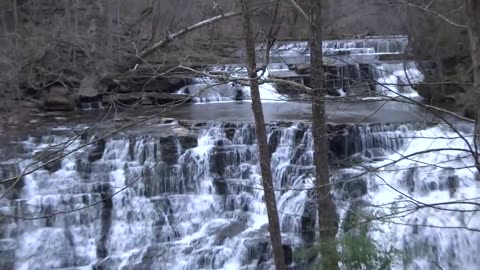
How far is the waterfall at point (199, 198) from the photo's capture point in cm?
1032

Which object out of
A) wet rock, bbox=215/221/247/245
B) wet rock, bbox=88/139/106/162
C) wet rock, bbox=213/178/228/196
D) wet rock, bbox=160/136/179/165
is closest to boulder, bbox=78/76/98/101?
wet rock, bbox=88/139/106/162

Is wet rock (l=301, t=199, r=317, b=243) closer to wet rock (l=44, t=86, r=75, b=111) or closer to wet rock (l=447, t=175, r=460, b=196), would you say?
wet rock (l=447, t=175, r=460, b=196)

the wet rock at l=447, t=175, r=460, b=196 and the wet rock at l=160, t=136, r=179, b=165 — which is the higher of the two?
the wet rock at l=160, t=136, r=179, b=165

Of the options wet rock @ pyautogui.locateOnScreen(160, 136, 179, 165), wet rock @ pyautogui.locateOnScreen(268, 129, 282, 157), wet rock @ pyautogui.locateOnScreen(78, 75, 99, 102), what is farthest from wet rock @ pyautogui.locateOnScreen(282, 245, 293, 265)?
wet rock @ pyautogui.locateOnScreen(78, 75, 99, 102)

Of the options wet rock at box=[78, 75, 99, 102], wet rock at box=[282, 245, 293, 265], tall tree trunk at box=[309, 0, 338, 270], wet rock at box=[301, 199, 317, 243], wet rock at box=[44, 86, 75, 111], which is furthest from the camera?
wet rock at box=[78, 75, 99, 102]

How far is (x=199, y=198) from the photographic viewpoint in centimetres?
1213

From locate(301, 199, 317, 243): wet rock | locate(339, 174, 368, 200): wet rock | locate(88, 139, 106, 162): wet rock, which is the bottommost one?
locate(301, 199, 317, 243): wet rock

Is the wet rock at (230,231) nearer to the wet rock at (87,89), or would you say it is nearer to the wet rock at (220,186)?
the wet rock at (220,186)

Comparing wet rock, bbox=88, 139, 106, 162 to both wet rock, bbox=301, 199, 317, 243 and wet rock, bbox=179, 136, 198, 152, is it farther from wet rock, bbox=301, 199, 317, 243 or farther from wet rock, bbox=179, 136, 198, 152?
wet rock, bbox=301, 199, 317, 243

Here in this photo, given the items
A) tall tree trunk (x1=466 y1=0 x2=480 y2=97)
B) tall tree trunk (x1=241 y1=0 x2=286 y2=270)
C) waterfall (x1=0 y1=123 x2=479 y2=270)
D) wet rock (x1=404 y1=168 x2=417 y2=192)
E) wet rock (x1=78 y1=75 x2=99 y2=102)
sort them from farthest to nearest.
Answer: wet rock (x1=78 y1=75 x2=99 y2=102)
wet rock (x1=404 y1=168 x2=417 y2=192)
waterfall (x1=0 y1=123 x2=479 y2=270)
tall tree trunk (x1=241 y1=0 x2=286 y2=270)
tall tree trunk (x1=466 y1=0 x2=480 y2=97)

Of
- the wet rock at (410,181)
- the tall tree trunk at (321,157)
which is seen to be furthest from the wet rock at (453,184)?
the tall tree trunk at (321,157)

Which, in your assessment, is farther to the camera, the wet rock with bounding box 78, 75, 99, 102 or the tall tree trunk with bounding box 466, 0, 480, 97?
the wet rock with bounding box 78, 75, 99, 102

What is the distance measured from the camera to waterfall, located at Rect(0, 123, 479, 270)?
10320mm

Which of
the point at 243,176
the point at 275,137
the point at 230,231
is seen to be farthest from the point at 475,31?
the point at 275,137
